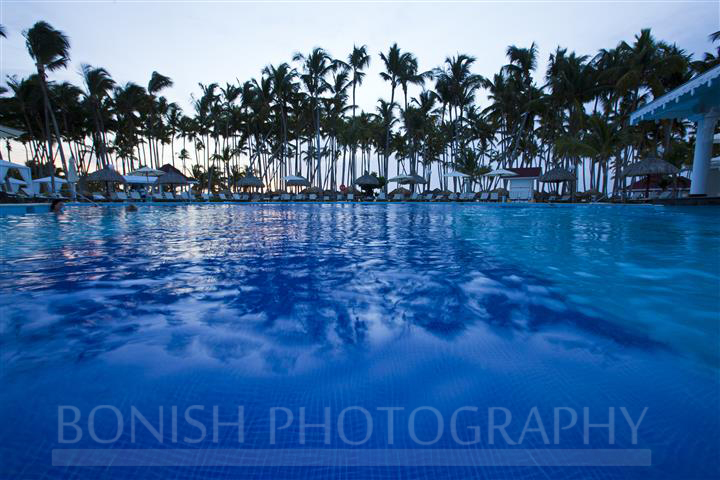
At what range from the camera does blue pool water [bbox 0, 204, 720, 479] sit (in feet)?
4.97

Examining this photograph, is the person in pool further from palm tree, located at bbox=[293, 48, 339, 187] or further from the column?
the column

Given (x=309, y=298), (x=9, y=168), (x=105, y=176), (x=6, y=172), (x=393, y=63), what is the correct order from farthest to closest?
(x=393, y=63) < (x=6, y=172) < (x=105, y=176) < (x=9, y=168) < (x=309, y=298)

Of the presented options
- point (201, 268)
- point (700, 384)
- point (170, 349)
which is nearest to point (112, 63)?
point (201, 268)

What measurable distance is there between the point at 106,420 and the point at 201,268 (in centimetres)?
327

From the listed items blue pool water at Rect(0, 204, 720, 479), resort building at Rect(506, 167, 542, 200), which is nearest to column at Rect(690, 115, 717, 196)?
blue pool water at Rect(0, 204, 720, 479)

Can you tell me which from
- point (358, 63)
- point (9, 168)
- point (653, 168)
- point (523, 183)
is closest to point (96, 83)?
point (9, 168)

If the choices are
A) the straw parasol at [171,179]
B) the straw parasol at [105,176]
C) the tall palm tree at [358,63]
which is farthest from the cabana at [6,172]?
the tall palm tree at [358,63]

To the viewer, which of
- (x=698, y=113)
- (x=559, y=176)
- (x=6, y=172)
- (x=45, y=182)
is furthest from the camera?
(x=45, y=182)

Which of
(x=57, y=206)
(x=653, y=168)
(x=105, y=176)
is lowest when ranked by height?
(x=57, y=206)

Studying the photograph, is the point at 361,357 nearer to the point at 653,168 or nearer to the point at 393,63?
the point at 653,168

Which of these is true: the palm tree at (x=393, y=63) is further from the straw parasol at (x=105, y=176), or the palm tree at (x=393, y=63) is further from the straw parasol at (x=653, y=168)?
the straw parasol at (x=105, y=176)

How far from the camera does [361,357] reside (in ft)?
7.59

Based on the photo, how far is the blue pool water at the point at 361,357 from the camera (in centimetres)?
151

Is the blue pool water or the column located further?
the column
